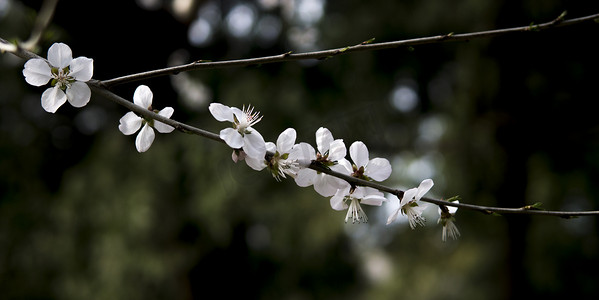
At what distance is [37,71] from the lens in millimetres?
530

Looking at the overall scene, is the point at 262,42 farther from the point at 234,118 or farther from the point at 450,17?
the point at 234,118

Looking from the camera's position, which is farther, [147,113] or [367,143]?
[367,143]

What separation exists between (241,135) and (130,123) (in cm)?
13

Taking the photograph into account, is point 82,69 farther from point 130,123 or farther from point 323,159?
point 323,159

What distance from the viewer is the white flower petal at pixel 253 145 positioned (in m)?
0.51

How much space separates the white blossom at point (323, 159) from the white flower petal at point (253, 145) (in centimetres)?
4

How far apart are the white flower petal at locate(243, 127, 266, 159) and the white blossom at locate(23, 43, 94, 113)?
16 cm

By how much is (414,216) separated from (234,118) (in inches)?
8.4

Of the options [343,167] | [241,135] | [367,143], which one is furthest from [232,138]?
[367,143]

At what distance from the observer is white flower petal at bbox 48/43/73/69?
539mm

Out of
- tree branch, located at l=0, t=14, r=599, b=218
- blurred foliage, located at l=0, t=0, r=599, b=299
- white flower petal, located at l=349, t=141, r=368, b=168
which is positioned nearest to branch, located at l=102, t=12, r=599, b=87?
tree branch, located at l=0, t=14, r=599, b=218

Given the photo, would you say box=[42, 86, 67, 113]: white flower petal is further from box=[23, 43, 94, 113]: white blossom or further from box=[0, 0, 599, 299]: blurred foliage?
box=[0, 0, 599, 299]: blurred foliage

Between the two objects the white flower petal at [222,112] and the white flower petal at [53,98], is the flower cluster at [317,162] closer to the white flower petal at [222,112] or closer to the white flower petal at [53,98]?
the white flower petal at [222,112]

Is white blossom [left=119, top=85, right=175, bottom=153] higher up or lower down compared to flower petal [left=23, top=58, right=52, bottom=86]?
lower down
